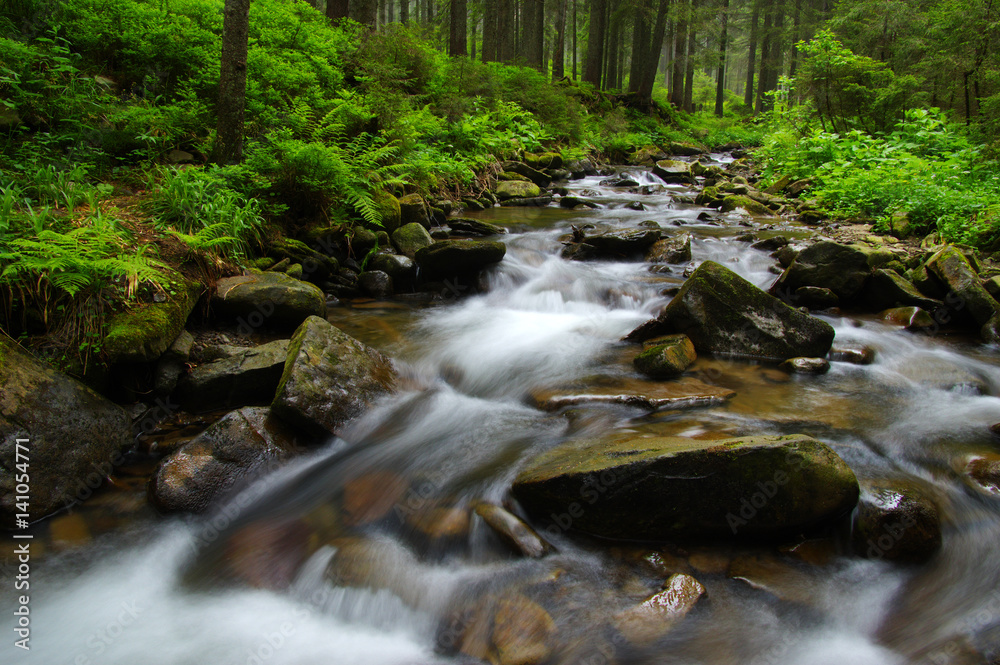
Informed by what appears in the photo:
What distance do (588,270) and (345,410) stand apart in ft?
16.2

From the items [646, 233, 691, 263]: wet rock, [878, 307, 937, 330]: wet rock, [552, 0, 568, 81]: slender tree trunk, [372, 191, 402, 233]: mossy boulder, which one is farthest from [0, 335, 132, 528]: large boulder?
[552, 0, 568, 81]: slender tree trunk

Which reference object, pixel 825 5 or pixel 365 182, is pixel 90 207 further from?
pixel 825 5

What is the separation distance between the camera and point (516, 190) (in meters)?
12.9

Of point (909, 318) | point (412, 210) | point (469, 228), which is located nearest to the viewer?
point (909, 318)

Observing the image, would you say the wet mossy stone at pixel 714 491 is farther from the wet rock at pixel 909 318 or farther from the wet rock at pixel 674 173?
the wet rock at pixel 674 173

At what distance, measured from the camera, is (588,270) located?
8250 mm

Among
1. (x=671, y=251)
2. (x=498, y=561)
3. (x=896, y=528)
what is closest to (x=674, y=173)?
(x=671, y=251)

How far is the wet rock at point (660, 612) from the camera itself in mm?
2656

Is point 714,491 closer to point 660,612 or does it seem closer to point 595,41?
point 660,612

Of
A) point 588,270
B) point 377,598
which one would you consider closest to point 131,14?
point 588,270

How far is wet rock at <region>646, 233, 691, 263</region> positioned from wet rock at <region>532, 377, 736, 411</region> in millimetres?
4071

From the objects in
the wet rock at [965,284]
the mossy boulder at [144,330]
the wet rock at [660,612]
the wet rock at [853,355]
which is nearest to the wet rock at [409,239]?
the mossy boulder at [144,330]

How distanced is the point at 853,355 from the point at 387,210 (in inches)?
251

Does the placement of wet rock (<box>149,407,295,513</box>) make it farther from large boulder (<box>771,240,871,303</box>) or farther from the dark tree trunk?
the dark tree trunk
